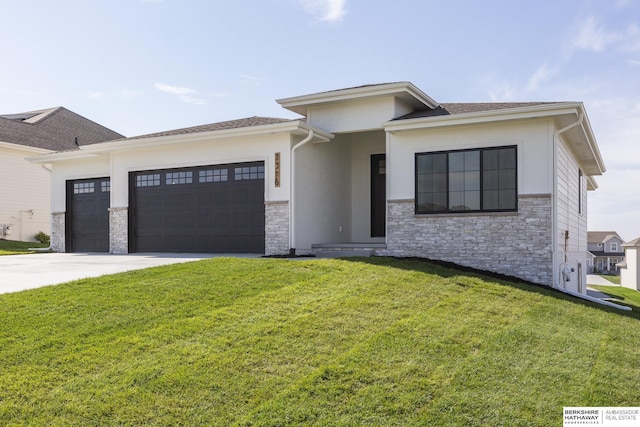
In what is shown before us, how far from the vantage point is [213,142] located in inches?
599

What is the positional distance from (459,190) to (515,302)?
4.07 m

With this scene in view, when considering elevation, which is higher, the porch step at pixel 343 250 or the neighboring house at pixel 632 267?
the porch step at pixel 343 250

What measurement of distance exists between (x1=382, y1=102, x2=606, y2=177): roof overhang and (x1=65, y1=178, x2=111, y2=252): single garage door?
9997 millimetres

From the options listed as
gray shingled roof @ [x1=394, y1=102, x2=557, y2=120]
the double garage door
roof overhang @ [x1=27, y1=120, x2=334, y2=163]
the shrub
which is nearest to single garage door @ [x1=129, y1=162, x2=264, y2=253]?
the double garage door

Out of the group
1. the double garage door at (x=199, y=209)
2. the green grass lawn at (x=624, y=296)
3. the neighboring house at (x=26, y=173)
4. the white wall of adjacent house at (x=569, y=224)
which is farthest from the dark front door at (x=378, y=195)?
the neighboring house at (x=26, y=173)

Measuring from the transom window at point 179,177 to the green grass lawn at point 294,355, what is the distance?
6861 millimetres

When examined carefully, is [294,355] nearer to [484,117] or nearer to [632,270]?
[484,117]

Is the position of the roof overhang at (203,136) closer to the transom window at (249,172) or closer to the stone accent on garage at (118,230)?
the transom window at (249,172)

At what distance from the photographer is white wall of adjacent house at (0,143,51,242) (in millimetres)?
25203

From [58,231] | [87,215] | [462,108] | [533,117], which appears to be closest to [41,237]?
[58,231]

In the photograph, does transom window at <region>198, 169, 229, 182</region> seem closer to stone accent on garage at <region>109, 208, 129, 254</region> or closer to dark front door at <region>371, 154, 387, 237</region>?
stone accent on garage at <region>109, 208, 129, 254</region>

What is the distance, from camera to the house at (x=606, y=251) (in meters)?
A: 65.2

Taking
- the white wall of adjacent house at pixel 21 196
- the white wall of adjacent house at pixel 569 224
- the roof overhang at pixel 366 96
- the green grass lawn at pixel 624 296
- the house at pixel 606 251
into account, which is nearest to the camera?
the white wall of adjacent house at pixel 569 224

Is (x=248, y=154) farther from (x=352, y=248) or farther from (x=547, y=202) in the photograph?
(x=547, y=202)
